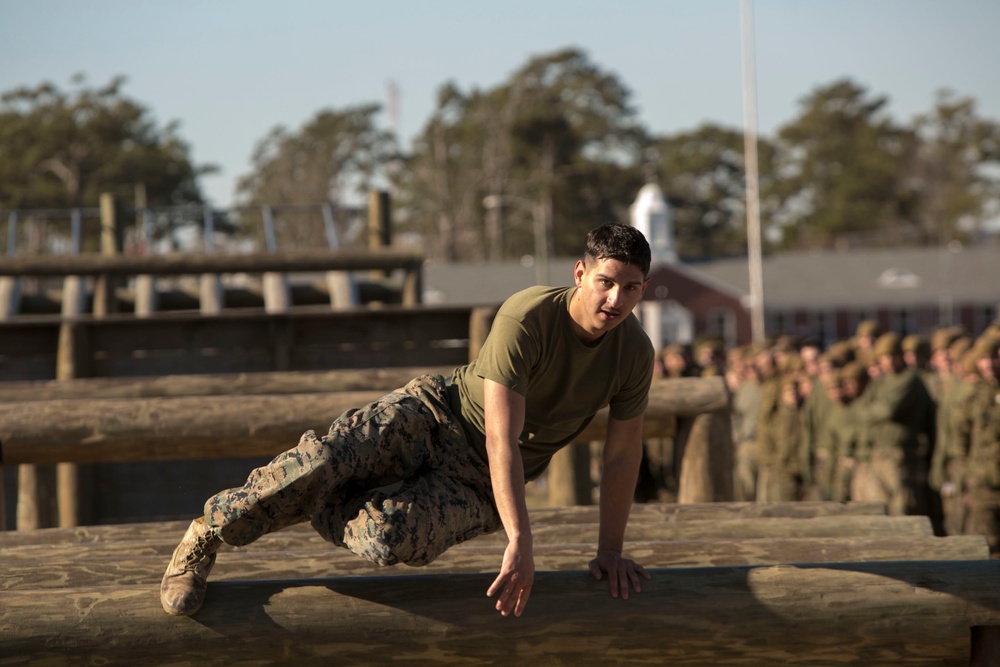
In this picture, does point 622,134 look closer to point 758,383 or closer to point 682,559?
point 758,383

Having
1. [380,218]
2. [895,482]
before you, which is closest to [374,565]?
[895,482]

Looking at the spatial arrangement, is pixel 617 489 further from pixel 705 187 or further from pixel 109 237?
pixel 705 187

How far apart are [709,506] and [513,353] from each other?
2491 mm

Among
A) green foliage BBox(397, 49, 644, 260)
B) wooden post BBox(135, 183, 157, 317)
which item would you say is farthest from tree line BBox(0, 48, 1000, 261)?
wooden post BBox(135, 183, 157, 317)

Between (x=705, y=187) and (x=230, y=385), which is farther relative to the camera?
(x=705, y=187)

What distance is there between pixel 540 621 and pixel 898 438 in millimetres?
8738

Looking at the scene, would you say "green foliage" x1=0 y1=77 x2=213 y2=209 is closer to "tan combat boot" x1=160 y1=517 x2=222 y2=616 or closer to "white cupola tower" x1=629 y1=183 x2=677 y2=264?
"white cupola tower" x1=629 y1=183 x2=677 y2=264

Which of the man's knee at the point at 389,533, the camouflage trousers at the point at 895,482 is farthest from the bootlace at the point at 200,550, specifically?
the camouflage trousers at the point at 895,482

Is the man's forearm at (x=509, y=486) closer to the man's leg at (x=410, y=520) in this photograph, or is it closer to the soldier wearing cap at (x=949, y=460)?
the man's leg at (x=410, y=520)

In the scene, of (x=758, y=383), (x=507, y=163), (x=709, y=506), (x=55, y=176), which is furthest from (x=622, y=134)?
(x=709, y=506)

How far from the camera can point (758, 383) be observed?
16.7 m

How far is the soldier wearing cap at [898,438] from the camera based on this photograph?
12422mm

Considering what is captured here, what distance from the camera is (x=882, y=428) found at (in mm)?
12578

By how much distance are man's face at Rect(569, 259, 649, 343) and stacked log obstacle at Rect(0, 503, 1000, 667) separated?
90 centimetres
